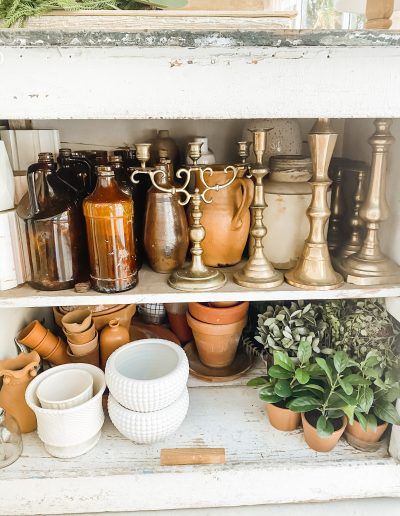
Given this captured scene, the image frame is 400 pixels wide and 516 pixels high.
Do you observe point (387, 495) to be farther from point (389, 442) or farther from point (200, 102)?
point (200, 102)

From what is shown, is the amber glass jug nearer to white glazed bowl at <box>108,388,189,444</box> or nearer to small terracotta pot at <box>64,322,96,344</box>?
small terracotta pot at <box>64,322,96,344</box>

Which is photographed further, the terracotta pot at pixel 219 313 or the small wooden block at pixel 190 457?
the terracotta pot at pixel 219 313

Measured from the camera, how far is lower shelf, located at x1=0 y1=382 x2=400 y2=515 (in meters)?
0.92

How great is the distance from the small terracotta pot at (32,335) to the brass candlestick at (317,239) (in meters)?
0.59

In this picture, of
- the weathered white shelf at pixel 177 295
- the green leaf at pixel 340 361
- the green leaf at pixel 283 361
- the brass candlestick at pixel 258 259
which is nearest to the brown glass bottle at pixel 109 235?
the weathered white shelf at pixel 177 295

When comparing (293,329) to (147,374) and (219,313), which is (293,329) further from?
(147,374)

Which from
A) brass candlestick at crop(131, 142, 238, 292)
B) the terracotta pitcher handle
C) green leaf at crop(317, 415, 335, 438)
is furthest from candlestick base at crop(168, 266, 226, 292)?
green leaf at crop(317, 415, 335, 438)

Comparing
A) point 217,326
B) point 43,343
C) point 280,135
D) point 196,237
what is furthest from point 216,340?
point 280,135

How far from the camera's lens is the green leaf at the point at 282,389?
94 centimetres

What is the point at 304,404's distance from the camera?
919mm

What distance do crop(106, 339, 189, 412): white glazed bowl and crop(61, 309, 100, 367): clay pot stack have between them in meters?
0.10

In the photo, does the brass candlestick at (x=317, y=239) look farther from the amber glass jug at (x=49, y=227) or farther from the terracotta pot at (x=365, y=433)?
the amber glass jug at (x=49, y=227)

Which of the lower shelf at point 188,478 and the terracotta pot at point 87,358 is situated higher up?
the terracotta pot at point 87,358

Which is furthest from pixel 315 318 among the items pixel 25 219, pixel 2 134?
pixel 2 134
